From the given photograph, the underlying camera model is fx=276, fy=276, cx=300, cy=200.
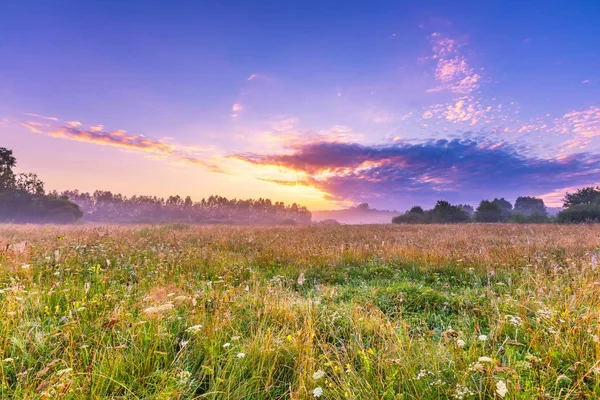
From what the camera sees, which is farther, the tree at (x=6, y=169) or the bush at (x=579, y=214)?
the tree at (x=6, y=169)

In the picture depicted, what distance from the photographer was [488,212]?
4659 centimetres

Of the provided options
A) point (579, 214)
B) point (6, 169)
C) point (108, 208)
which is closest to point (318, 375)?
point (579, 214)

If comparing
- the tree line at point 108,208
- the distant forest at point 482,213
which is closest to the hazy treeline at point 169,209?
the tree line at point 108,208

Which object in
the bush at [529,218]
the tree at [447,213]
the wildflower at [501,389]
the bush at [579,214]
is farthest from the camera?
the tree at [447,213]

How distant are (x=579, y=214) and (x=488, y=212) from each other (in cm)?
1561

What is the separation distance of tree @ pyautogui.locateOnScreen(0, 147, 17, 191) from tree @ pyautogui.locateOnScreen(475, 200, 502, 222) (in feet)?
288

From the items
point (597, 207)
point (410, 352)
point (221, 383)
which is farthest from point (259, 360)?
point (597, 207)

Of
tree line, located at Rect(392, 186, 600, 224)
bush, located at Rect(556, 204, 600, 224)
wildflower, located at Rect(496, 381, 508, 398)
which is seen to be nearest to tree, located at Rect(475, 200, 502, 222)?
tree line, located at Rect(392, 186, 600, 224)

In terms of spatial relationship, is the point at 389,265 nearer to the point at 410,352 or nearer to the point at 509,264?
the point at 509,264

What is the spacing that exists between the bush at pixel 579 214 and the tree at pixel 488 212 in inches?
469

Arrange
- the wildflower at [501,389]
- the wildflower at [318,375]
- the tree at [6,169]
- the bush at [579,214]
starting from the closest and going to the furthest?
the wildflower at [501,389]
the wildflower at [318,375]
the bush at [579,214]
the tree at [6,169]

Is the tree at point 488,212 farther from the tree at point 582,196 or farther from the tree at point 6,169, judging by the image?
the tree at point 6,169

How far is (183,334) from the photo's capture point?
3.50 metres

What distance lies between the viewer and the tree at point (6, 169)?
53.1 metres
